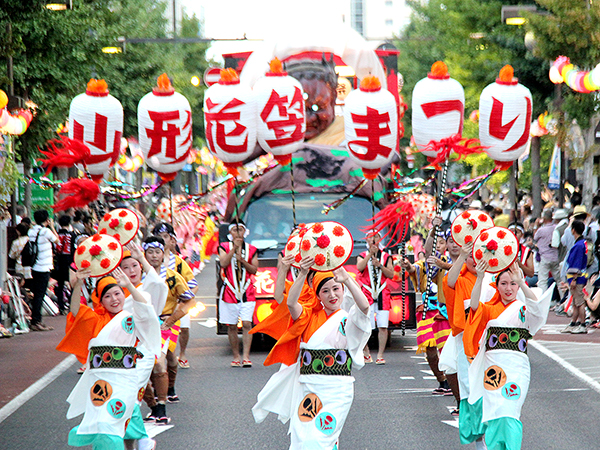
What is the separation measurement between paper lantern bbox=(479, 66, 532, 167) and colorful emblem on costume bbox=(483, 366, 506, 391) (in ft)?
11.8

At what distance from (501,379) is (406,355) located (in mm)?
6046

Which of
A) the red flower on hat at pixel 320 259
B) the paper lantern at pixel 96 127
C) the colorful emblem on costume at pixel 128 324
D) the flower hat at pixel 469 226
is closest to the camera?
the red flower on hat at pixel 320 259

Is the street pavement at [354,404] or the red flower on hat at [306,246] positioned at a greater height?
the red flower on hat at [306,246]

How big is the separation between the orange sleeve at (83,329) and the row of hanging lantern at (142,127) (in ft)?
11.4

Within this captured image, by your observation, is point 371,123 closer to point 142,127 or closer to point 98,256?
point 142,127

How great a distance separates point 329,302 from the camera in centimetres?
618

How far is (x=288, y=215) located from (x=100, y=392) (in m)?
6.97

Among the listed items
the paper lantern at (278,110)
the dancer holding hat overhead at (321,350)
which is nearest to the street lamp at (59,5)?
the paper lantern at (278,110)

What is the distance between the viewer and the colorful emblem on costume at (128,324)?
667cm

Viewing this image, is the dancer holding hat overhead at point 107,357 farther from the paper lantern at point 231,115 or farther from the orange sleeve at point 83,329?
the paper lantern at point 231,115

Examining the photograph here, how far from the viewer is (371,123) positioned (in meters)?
10.0

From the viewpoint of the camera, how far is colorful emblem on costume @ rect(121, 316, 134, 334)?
6.67 m

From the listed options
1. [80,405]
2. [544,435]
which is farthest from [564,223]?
[80,405]

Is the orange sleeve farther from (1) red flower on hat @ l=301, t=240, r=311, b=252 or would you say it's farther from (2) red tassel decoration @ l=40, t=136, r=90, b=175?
(2) red tassel decoration @ l=40, t=136, r=90, b=175
